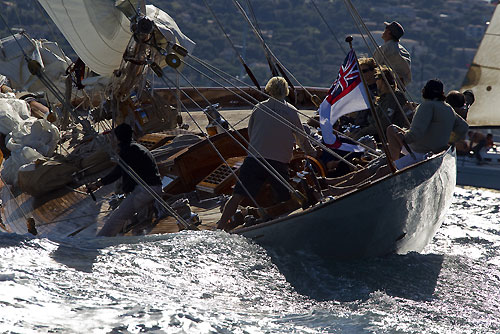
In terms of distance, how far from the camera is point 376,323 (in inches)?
181

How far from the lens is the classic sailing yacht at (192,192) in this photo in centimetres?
559

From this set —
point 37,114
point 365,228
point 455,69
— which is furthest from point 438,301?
point 455,69

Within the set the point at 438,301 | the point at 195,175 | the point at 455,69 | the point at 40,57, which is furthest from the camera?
the point at 455,69

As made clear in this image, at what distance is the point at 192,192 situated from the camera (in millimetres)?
7156

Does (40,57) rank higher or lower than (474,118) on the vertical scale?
higher

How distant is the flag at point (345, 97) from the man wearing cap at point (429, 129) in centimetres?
41

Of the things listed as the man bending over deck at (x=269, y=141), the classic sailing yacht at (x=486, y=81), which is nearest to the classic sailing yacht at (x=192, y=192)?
the man bending over deck at (x=269, y=141)

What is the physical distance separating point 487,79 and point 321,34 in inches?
1922

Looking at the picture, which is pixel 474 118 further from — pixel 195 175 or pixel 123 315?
pixel 123 315

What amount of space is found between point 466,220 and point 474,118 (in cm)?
310

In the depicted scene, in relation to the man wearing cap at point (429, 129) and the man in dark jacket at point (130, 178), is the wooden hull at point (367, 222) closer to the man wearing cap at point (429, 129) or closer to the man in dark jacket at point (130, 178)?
the man wearing cap at point (429, 129)

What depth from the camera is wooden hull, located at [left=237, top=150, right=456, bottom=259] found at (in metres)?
5.48

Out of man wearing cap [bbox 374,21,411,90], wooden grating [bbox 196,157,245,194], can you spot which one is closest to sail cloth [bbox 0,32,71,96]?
wooden grating [bbox 196,157,245,194]

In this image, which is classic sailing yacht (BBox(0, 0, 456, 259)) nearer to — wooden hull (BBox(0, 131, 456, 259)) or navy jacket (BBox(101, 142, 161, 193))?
wooden hull (BBox(0, 131, 456, 259))
